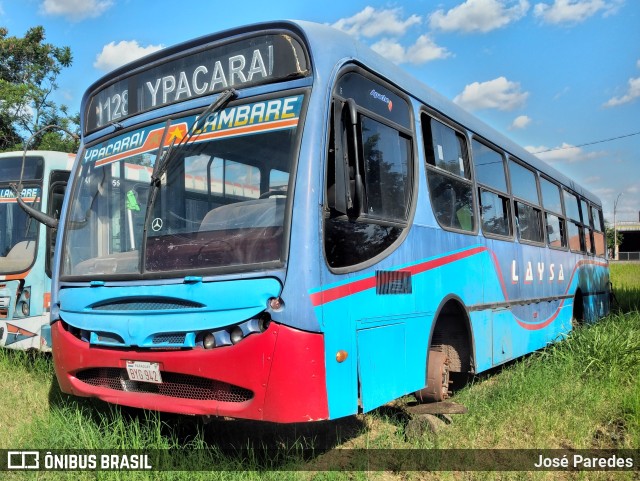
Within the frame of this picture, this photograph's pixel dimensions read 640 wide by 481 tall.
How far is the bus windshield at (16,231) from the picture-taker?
25.2ft

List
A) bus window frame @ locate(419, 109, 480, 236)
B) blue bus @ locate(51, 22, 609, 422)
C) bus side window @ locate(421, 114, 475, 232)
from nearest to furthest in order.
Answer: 1. blue bus @ locate(51, 22, 609, 422)
2. bus window frame @ locate(419, 109, 480, 236)
3. bus side window @ locate(421, 114, 475, 232)

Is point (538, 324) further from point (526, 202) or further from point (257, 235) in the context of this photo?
point (257, 235)

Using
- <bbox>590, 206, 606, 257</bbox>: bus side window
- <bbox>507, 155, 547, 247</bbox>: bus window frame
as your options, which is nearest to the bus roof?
<bbox>507, 155, 547, 247</bbox>: bus window frame

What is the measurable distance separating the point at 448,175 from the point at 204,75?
250 centimetres

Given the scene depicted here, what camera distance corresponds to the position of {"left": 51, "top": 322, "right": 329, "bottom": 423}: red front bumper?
11.2ft

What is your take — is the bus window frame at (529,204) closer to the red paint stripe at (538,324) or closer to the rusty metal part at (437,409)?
the red paint stripe at (538,324)

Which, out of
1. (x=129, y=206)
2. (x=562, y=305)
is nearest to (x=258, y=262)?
(x=129, y=206)

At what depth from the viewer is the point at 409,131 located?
488cm

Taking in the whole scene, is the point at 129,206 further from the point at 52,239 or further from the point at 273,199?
Answer: the point at 52,239

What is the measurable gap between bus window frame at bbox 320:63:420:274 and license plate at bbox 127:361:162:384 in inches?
51.4

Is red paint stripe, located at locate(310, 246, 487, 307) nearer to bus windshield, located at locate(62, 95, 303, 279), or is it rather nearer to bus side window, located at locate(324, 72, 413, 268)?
bus side window, located at locate(324, 72, 413, 268)

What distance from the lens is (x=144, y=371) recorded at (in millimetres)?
3848

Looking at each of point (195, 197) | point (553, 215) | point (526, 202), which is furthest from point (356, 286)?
point (553, 215)

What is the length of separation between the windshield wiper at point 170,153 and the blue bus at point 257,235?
0.04 ft
